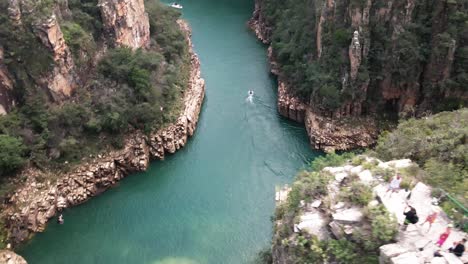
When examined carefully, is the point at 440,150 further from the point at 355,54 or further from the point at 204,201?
the point at 355,54

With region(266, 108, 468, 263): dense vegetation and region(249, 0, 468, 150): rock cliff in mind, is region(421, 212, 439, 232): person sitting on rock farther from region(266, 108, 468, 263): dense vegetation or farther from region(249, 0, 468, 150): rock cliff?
region(249, 0, 468, 150): rock cliff

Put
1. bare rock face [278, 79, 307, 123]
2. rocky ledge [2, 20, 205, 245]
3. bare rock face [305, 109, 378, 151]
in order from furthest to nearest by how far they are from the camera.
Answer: bare rock face [278, 79, 307, 123] → bare rock face [305, 109, 378, 151] → rocky ledge [2, 20, 205, 245]

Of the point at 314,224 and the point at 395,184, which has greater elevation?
the point at 395,184

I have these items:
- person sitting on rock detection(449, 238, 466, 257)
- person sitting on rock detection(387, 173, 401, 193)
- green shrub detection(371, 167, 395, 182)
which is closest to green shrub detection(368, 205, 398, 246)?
person sitting on rock detection(387, 173, 401, 193)

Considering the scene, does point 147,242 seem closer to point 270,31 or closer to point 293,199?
point 293,199

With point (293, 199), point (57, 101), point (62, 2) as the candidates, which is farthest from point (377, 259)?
point (62, 2)

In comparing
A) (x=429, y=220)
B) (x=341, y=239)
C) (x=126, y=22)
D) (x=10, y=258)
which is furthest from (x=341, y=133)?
(x=10, y=258)
